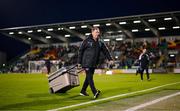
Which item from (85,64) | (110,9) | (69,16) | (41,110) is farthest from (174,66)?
(41,110)

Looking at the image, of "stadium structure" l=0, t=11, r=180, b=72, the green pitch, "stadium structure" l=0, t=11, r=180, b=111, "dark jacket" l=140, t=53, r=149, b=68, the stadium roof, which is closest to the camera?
the green pitch

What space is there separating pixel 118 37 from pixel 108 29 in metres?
2.68

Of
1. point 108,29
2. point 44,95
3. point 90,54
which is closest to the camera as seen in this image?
point 90,54

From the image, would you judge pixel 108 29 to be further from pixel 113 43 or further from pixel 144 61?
pixel 144 61

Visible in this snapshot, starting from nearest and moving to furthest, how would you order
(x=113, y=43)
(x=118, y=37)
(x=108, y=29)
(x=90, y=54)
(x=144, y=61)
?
(x=90, y=54)
(x=144, y=61)
(x=113, y=43)
(x=118, y=37)
(x=108, y=29)

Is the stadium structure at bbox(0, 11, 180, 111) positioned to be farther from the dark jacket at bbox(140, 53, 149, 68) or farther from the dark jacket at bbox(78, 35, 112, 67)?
the dark jacket at bbox(78, 35, 112, 67)

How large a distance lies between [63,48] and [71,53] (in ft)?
13.6

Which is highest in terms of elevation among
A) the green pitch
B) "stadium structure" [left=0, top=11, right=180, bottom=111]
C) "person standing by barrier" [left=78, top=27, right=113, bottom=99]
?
"stadium structure" [left=0, top=11, right=180, bottom=111]

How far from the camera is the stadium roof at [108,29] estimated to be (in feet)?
167

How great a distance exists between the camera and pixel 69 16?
61.8 m

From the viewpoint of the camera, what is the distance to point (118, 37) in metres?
57.4

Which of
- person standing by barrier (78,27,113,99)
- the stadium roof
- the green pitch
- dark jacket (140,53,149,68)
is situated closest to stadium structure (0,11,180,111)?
the stadium roof

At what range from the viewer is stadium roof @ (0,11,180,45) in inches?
2002

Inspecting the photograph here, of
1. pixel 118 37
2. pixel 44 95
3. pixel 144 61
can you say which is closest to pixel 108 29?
pixel 118 37
